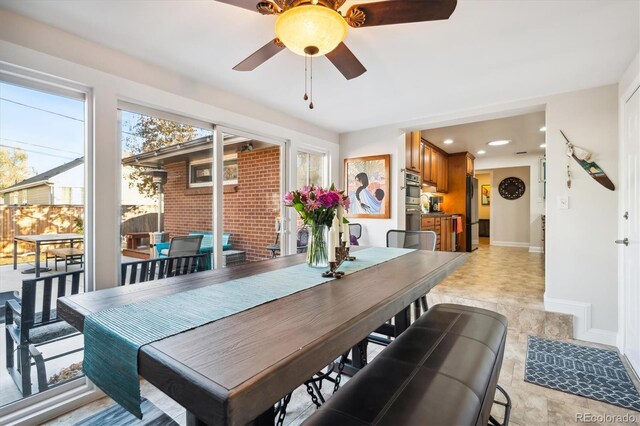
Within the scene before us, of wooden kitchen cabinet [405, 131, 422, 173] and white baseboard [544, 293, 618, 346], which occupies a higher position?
wooden kitchen cabinet [405, 131, 422, 173]

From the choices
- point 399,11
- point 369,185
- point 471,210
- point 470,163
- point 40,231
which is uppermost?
point 470,163

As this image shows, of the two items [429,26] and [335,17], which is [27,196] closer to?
[335,17]

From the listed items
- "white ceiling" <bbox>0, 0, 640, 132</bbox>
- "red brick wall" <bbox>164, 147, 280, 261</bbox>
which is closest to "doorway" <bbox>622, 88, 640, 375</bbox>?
"white ceiling" <bbox>0, 0, 640, 132</bbox>

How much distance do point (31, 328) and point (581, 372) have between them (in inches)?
148

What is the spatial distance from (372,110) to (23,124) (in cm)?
296

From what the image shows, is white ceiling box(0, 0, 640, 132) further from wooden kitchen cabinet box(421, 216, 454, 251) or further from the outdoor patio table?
wooden kitchen cabinet box(421, 216, 454, 251)

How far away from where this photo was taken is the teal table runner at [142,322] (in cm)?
76

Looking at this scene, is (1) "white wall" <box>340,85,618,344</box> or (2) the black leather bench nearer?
(2) the black leather bench

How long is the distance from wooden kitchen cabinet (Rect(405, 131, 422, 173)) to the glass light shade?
295 centimetres

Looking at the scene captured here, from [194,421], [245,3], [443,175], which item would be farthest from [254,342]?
[443,175]

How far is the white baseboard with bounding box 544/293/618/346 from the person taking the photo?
8.59ft

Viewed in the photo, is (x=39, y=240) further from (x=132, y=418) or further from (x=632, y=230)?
(x=632, y=230)

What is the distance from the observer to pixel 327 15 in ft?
4.17

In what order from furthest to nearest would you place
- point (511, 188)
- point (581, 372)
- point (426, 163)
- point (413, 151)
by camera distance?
point (511, 188) → point (426, 163) → point (413, 151) → point (581, 372)
